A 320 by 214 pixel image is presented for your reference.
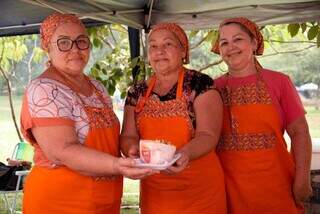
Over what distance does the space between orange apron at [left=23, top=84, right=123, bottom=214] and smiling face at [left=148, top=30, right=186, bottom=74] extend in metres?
0.35

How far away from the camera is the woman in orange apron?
202 cm

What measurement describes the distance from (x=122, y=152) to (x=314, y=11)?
2.12m

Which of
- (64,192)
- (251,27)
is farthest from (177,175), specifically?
(251,27)

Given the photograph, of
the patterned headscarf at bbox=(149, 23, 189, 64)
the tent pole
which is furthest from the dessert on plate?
the tent pole

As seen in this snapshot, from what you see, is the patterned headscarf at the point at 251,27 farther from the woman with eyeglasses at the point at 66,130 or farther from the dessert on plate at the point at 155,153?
the dessert on plate at the point at 155,153

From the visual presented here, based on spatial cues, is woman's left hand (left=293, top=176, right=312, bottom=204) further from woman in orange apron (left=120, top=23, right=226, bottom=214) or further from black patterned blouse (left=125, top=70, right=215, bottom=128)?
black patterned blouse (left=125, top=70, right=215, bottom=128)

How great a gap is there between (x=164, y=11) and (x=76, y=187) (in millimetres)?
2201

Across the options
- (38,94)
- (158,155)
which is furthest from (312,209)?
(38,94)

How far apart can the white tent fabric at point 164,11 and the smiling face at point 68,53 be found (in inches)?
56.1

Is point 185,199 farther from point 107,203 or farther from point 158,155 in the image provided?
point 158,155

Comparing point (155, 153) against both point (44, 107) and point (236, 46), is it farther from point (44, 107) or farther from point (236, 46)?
point (236, 46)

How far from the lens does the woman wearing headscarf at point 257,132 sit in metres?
2.20

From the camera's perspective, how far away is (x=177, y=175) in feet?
6.73

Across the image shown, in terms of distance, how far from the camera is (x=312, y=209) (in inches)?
117
